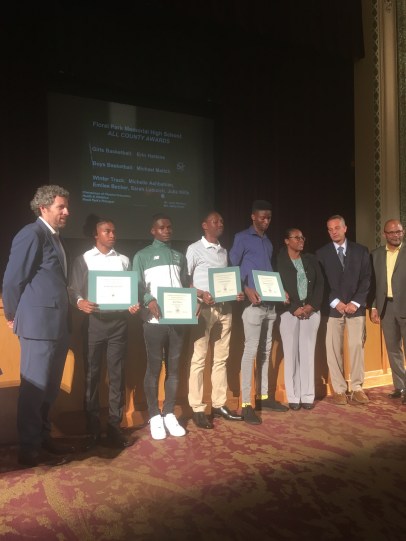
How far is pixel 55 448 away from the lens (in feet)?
10.1

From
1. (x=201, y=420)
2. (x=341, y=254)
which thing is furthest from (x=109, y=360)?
(x=341, y=254)

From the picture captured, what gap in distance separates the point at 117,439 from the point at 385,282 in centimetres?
259

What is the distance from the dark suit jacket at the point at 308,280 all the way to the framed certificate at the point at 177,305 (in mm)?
931

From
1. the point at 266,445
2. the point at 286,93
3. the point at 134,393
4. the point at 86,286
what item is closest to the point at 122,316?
the point at 86,286

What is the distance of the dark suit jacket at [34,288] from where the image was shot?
9.23ft

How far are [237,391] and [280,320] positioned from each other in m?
0.70

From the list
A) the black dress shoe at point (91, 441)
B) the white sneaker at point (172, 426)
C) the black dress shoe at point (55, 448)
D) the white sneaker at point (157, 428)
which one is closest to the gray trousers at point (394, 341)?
the white sneaker at point (172, 426)

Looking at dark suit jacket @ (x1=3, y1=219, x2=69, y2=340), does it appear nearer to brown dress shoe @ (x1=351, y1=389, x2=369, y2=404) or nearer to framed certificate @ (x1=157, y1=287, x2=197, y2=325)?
framed certificate @ (x1=157, y1=287, x2=197, y2=325)

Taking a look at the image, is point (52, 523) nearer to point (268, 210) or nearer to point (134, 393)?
point (134, 393)

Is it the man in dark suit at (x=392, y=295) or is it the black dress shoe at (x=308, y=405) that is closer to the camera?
the black dress shoe at (x=308, y=405)

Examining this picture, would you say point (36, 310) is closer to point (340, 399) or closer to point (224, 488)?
point (224, 488)

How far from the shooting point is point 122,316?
3.30m

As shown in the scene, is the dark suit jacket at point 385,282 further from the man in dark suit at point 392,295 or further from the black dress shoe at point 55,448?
the black dress shoe at point 55,448

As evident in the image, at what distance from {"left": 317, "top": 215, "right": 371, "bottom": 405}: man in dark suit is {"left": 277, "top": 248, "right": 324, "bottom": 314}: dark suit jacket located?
7.9 inches
